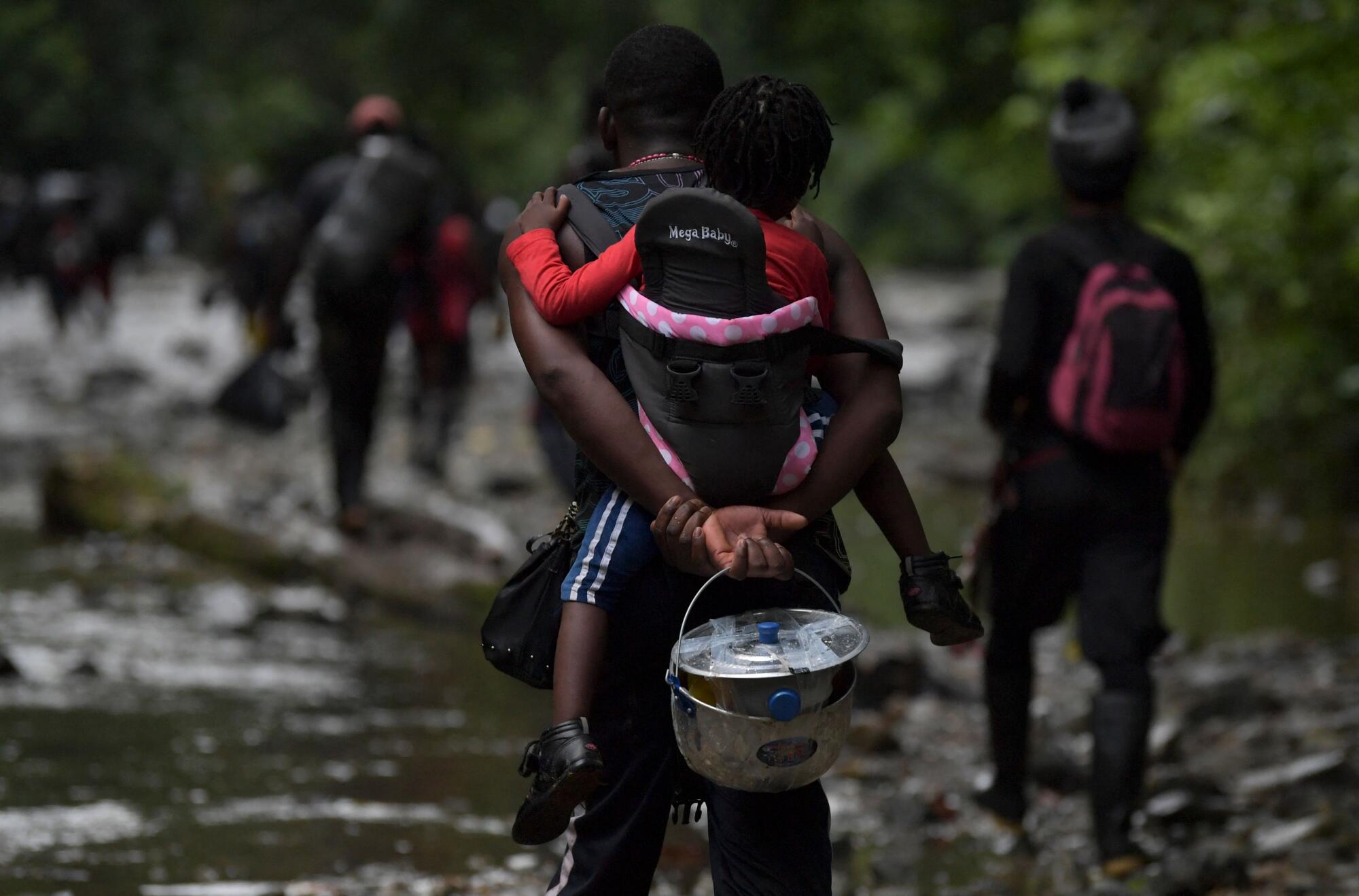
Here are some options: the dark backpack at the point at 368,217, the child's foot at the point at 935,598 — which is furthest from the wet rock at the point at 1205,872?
the dark backpack at the point at 368,217

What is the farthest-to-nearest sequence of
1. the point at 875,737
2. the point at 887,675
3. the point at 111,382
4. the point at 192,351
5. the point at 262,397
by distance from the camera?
the point at 192,351
the point at 111,382
the point at 262,397
the point at 887,675
the point at 875,737

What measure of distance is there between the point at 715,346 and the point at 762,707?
0.60 meters

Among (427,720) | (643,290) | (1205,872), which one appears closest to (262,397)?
(427,720)

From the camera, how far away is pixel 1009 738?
17.7ft

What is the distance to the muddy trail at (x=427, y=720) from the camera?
16.4ft

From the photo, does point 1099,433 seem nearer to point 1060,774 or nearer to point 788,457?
point 1060,774

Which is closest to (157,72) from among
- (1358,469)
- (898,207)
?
(898,207)

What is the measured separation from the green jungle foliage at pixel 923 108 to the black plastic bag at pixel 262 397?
2.70m

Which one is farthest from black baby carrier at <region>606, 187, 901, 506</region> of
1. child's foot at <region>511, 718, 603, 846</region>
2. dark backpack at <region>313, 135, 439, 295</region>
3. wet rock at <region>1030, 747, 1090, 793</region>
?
dark backpack at <region>313, 135, 439, 295</region>

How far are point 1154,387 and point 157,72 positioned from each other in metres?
34.2

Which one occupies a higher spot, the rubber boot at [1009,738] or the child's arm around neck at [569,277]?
the child's arm around neck at [569,277]

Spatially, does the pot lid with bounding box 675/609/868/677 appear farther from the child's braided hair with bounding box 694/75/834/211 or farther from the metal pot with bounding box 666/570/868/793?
the child's braided hair with bounding box 694/75/834/211

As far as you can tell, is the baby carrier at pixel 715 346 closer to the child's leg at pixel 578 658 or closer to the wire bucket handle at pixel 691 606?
the wire bucket handle at pixel 691 606

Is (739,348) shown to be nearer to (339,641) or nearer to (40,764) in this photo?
(40,764)
